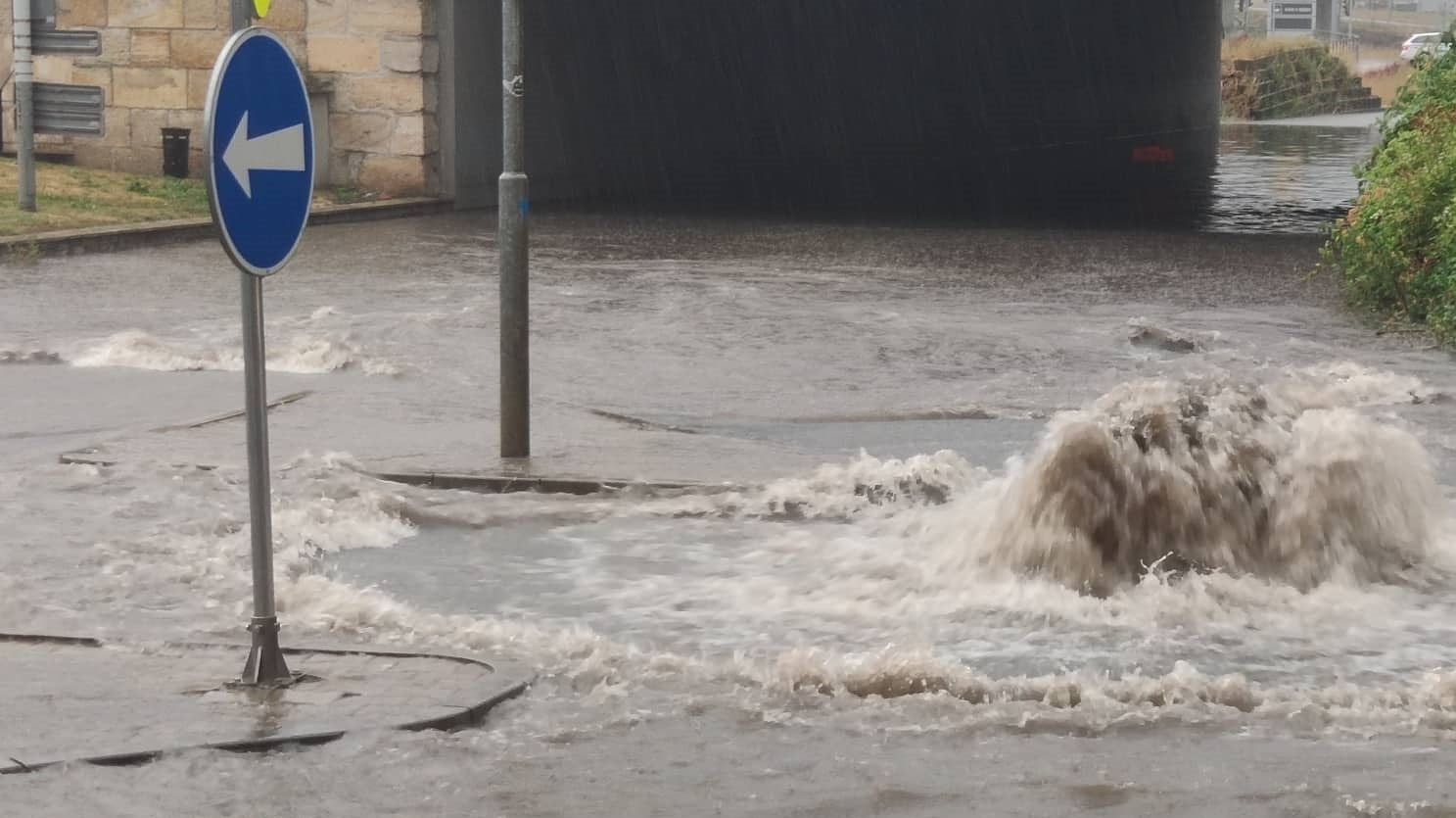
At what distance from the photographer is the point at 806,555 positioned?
29.0ft

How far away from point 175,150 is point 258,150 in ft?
73.3

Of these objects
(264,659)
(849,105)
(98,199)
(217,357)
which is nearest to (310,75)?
(98,199)

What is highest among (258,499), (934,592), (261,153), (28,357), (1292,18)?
(1292,18)

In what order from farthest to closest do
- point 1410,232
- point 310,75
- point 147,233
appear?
point 310,75
point 147,233
point 1410,232

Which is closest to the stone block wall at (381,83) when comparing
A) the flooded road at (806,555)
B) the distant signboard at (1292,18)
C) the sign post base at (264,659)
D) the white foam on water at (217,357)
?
the flooded road at (806,555)

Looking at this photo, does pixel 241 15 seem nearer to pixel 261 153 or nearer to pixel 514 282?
pixel 261 153

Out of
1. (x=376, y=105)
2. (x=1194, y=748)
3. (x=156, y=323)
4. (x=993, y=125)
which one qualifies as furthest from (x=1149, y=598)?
(x=993, y=125)

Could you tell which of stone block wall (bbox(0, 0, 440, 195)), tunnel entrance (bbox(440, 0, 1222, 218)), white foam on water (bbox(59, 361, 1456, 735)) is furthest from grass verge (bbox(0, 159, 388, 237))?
white foam on water (bbox(59, 361, 1456, 735))

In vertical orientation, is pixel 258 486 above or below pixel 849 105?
below

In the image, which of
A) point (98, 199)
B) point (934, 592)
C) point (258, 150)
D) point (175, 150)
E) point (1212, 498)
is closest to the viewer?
point (258, 150)

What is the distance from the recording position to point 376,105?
1088 inches

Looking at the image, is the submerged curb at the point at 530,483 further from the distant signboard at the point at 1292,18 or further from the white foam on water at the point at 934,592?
the distant signboard at the point at 1292,18

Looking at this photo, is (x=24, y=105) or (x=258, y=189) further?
(x=24, y=105)

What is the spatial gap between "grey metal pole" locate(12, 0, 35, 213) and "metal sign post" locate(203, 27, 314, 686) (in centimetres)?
1779
